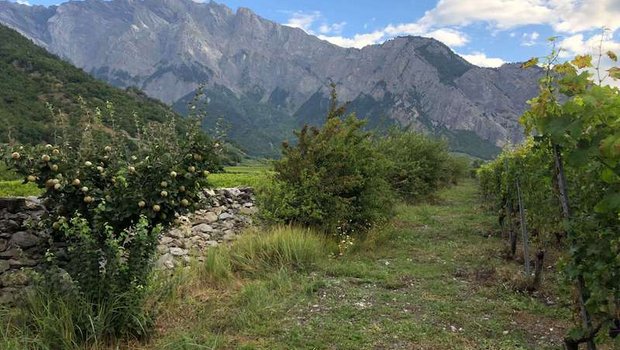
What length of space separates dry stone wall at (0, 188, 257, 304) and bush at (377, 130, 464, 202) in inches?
466

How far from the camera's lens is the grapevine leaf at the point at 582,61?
137 inches

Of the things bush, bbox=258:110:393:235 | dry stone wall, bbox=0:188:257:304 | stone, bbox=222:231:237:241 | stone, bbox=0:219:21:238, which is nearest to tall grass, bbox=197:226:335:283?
dry stone wall, bbox=0:188:257:304

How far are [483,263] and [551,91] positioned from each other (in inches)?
274

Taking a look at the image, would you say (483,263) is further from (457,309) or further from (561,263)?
(561,263)

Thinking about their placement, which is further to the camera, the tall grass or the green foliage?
the tall grass

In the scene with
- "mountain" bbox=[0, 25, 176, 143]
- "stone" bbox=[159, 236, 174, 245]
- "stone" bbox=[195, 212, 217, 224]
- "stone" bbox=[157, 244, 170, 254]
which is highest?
"mountain" bbox=[0, 25, 176, 143]

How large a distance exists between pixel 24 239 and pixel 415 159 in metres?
23.3

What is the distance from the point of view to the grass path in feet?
17.4

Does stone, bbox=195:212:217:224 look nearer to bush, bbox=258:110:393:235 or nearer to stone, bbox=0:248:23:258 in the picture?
bush, bbox=258:110:393:235

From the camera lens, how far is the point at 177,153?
18.4 ft

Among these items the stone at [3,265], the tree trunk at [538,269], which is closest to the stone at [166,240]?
the stone at [3,265]

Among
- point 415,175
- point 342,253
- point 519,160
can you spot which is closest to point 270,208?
point 342,253

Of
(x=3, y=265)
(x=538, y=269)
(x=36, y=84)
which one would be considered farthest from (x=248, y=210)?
(x=36, y=84)

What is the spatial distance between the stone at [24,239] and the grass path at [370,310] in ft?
8.12
